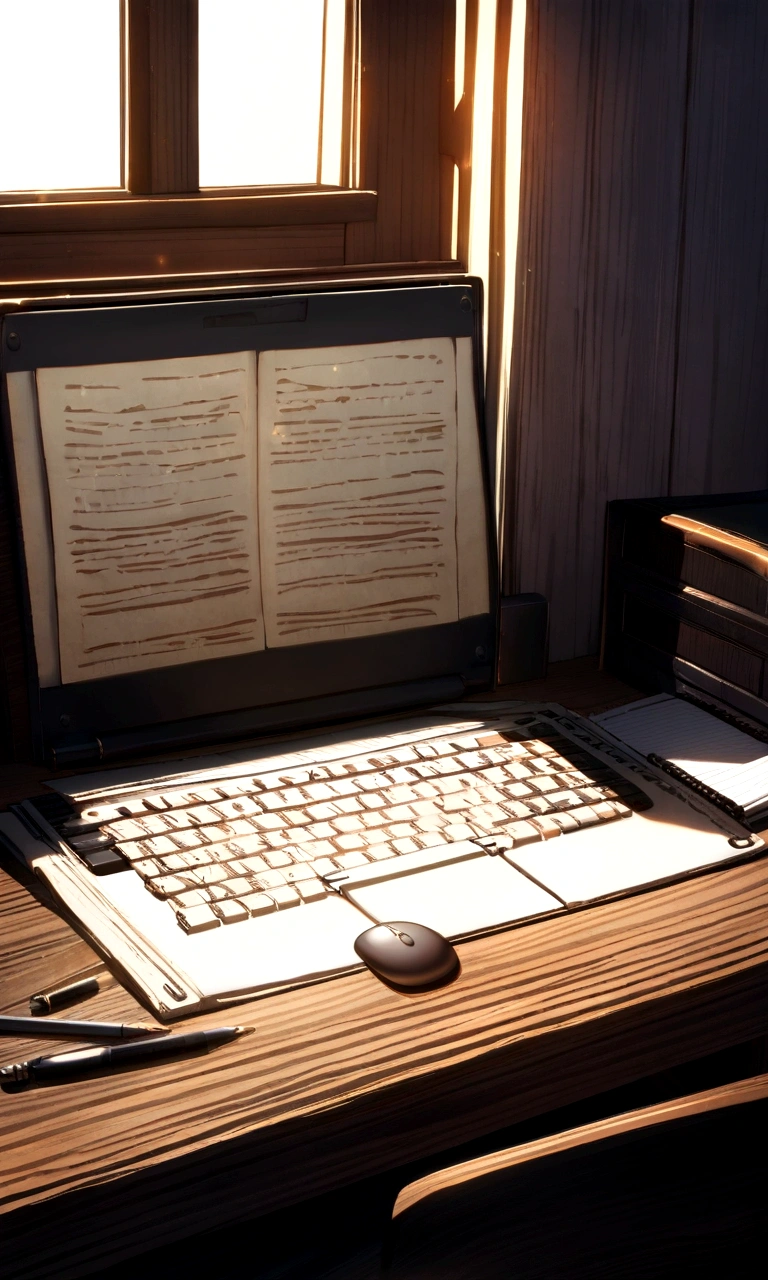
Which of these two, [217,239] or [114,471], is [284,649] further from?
[217,239]

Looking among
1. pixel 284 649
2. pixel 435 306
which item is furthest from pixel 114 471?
pixel 435 306

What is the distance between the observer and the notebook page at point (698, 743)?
3.67 feet

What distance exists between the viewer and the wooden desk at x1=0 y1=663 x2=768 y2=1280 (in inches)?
27.9

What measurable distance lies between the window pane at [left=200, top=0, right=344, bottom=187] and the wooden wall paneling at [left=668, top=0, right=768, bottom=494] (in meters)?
0.38

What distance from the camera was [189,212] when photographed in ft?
4.08

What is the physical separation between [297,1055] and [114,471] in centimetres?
56

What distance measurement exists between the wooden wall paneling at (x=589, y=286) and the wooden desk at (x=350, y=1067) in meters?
0.53

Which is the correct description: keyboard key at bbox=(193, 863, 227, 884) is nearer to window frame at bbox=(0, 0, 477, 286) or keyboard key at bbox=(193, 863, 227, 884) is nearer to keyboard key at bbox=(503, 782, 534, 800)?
keyboard key at bbox=(503, 782, 534, 800)

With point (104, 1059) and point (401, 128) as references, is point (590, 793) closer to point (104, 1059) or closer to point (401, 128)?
point (104, 1059)

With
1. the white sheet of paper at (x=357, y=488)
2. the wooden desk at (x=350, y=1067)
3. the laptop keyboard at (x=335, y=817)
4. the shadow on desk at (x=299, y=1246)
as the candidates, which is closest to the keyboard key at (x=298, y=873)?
the laptop keyboard at (x=335, y=817)

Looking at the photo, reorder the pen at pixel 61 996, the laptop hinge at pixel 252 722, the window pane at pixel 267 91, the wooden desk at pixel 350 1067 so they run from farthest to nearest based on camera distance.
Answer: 1. the window pane at pixel 267 91
2. the laptop hinge at pixel 252 722
3. the pen at pixel 61 996
4. the wooden desk at pixel 350 1067

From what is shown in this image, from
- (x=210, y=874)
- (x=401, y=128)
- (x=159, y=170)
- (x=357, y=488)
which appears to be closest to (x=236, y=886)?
(x=210, y=874)

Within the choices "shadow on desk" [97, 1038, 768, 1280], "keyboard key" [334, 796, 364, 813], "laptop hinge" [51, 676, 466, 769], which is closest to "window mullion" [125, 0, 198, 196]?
"laptop hinge" [51, 676, 466, 769]

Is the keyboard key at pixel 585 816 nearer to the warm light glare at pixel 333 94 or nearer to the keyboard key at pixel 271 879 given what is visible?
the keyboard key at pixel 271 879
